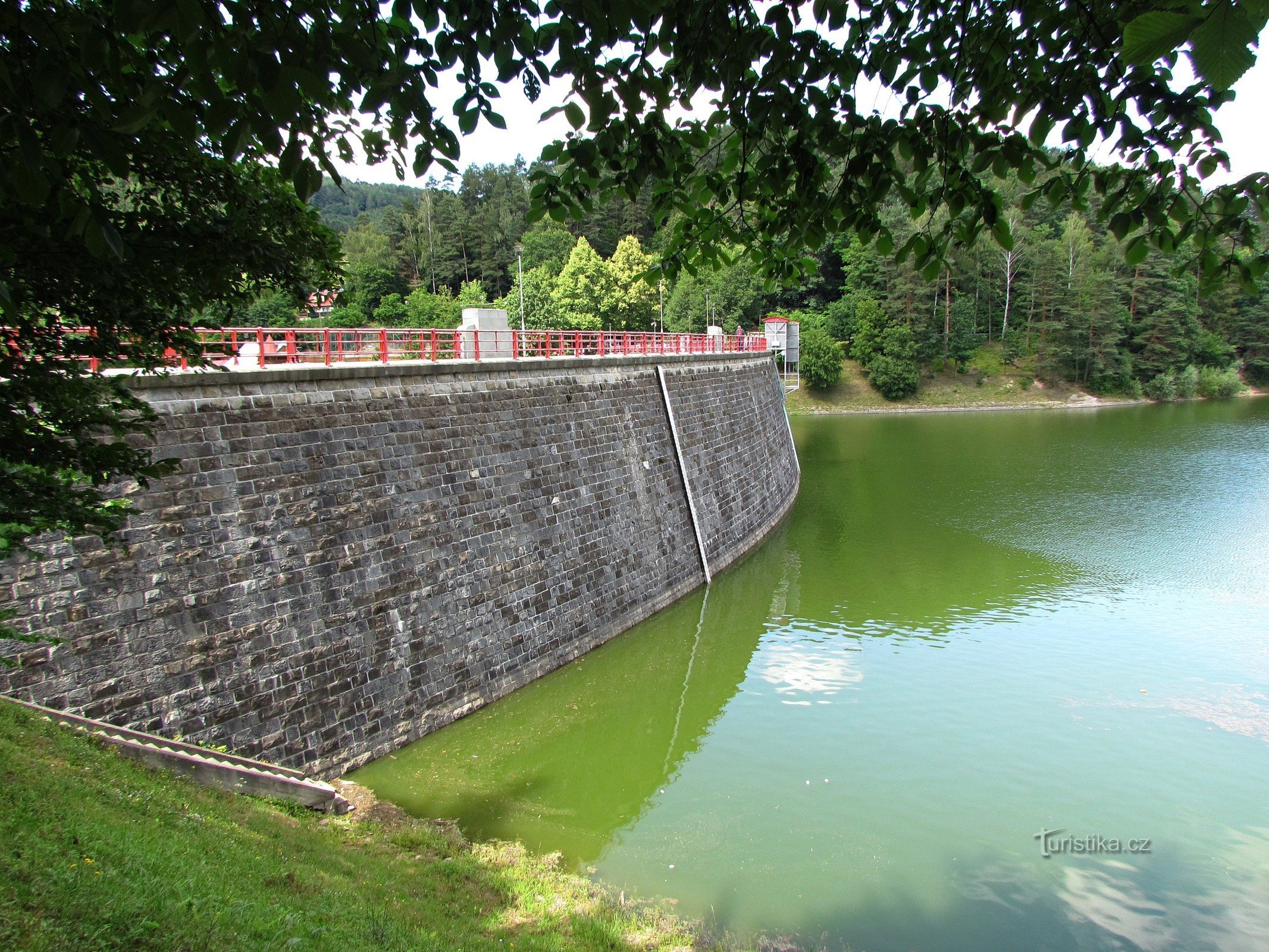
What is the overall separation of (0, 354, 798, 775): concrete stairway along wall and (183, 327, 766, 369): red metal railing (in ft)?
1.95

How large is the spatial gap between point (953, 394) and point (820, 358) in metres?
10.1

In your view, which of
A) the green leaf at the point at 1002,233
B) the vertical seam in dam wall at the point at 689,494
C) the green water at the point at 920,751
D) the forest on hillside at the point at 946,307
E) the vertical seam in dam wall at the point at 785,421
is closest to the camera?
the green leaf at the point at 1002,233

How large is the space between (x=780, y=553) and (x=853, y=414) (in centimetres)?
3445

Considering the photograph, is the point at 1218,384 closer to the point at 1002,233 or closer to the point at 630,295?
the point at 630,295

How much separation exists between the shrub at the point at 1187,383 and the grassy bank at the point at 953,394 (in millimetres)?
4362

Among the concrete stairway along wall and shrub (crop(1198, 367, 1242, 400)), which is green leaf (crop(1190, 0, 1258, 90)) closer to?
the concrete stairway along wall

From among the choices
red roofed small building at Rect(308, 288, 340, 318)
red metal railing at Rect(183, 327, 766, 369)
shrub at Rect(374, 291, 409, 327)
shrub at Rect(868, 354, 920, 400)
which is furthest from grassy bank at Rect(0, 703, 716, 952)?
shrub at Rect(868, 354, 920, 400)

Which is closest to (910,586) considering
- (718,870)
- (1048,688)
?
(1048,688)

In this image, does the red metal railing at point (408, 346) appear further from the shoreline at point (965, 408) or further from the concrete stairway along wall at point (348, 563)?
the shoreline at point (965, 408)

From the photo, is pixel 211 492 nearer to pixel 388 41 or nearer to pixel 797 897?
pixel 388 41

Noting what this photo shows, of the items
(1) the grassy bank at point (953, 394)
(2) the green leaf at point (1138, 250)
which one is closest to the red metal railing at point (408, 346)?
(2) the green leaf at point (1138, 250)

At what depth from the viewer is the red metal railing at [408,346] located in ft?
32.7

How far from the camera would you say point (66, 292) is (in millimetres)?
3709

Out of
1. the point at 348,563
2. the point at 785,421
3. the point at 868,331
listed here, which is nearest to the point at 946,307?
the point at 868,331
